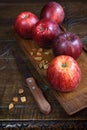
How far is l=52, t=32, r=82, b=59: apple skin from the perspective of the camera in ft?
3.08

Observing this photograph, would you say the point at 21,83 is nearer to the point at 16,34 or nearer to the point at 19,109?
the point at 19,109

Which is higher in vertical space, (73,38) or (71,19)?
(73,38)

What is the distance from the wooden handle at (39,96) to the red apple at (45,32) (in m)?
0.19

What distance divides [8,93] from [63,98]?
0.19 m

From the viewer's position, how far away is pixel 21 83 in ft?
3.02

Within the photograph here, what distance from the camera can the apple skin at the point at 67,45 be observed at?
940 mm

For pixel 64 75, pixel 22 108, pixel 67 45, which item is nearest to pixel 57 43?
pixel 67 45

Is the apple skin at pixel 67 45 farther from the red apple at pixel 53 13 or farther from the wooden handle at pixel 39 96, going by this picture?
the red apple at pixel 53 13

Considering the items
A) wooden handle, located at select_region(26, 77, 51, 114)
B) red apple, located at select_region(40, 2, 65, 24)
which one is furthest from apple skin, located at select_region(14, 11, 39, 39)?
wooden handle, located at select_region(26, 77, 51, 114)

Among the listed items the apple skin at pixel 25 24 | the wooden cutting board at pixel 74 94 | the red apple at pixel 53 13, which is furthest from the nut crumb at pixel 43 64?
the red apple at pixel 53 13

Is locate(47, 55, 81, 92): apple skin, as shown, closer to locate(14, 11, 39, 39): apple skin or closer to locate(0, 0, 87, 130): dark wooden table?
locate(0, 0, 87, 130): dark wooden table

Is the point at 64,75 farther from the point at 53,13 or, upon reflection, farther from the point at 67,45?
the point at 53,13

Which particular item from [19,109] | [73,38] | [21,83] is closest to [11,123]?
[19,109]

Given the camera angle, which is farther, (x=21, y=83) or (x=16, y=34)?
(x=16, y=34)
